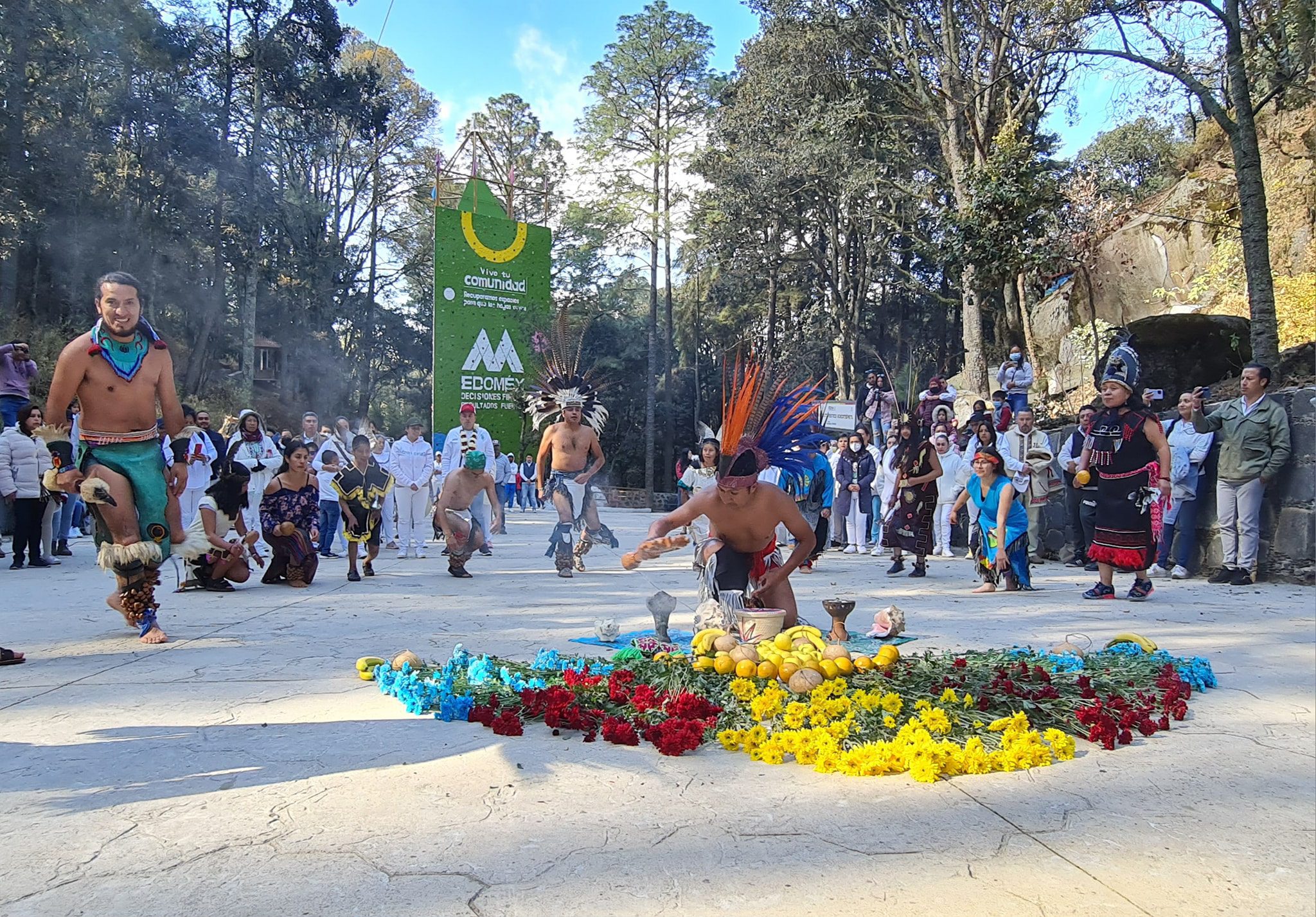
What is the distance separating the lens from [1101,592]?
752cm

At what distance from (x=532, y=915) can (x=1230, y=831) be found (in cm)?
203

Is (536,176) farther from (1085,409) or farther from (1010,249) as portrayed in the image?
(1085,409)

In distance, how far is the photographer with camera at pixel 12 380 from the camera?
1017 cm

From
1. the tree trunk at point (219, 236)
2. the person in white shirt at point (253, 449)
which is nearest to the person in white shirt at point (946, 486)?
the person in white shirt at point (253, 449)

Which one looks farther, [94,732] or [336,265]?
[336,265]

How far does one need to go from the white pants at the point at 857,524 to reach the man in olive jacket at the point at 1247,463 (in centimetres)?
477

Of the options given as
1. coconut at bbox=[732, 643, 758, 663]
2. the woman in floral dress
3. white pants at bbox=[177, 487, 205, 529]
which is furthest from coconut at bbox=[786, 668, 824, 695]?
white pants at bbox=[177, 487, 205, 529]

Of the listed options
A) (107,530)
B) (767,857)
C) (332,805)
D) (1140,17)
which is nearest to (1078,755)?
(767,857)

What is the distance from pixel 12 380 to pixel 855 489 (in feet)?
34.1

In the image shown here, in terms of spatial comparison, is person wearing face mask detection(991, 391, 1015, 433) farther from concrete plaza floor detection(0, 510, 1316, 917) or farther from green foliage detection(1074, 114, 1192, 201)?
green foliage detection(1074, 114, 1192, 201)

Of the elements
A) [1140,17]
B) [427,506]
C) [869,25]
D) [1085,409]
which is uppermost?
[869,25]

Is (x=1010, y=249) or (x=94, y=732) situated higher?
(x=1010, y=249)

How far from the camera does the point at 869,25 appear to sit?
2192cm

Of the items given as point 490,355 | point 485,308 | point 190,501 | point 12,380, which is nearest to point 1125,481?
point 190,501
